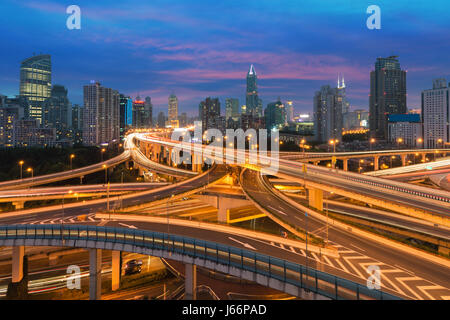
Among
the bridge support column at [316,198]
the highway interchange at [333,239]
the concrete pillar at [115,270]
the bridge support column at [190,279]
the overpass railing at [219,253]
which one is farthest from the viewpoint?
the bridge support column at [316,198]

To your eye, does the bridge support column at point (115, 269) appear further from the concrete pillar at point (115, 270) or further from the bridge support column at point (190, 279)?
the bridge support column at point (190, 279)

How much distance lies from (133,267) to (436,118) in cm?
16975

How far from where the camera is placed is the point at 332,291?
15164 millimetres

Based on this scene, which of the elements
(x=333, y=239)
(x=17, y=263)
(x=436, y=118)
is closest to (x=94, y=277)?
(x=17, y=263)

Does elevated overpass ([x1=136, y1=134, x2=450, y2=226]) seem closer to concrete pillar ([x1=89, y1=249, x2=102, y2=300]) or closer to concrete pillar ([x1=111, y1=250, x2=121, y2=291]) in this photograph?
concrete pillar ([x1=111, y1=250, x2=121, y2=291])

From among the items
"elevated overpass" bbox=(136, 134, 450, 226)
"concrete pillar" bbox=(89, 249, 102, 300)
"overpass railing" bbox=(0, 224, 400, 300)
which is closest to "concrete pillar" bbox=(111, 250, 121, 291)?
"concrete pillar" bbox=(89, 249, 102, 300)

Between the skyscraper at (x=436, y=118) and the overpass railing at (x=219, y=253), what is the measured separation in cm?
15874

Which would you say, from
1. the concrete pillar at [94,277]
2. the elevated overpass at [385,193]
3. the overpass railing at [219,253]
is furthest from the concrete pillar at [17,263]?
the elevated overpass at [385,193]

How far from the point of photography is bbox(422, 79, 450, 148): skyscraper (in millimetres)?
143250

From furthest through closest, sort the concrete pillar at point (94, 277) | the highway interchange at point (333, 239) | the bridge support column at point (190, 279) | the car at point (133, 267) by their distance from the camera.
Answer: the car at point (133, 267), the concrete pillar at point (94, 277), the bridge support column at point (190, 279), the highway interchange at point (333, 239)

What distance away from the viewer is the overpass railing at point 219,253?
1488cm

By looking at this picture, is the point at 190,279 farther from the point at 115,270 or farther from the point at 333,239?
the point at 333,239

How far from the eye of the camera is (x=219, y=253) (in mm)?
20562
